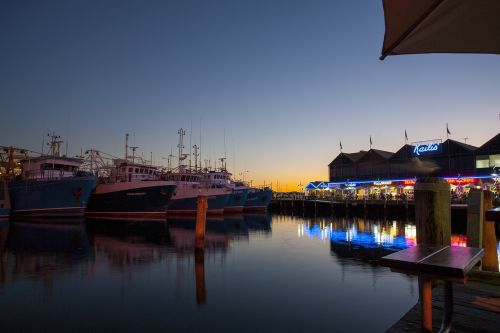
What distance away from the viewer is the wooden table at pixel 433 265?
2.81 meters

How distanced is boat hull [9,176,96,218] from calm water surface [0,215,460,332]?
18.2 metres

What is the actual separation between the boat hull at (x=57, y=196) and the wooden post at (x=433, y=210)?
3920cm

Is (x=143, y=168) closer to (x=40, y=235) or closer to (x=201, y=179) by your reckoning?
(x=201, y=179)

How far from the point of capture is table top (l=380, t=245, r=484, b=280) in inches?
110

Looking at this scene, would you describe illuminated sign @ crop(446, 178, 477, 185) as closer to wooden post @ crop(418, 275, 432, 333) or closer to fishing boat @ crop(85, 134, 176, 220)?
fishing boat @ crop(85, 134, 176, 220)

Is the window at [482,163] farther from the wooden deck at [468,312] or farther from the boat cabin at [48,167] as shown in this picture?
the boat cabin at [48,167]

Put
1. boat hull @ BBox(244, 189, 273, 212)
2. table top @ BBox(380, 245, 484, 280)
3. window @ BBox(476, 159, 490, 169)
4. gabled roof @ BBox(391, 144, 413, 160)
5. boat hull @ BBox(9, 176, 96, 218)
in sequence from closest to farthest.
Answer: table top @ BBox(380, 245, 484, 280) < boat hull @ BBox(9, 176, 96, 218) < window @ BBox(476, 159, 490, 169) < gabled roof @ BBox(391, 144, 413, 160) < boat hull @ BBox(244, 189, 273, 212)

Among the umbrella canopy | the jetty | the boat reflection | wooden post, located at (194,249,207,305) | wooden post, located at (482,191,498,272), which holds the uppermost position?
the umbrella canopy

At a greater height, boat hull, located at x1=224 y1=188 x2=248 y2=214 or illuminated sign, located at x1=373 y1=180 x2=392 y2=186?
illuminated sign, located at x1=373 y1=180 x2=392 y2=186

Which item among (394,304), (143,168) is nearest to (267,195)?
(143,168)

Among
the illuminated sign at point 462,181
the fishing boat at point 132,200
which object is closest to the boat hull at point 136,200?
the fishing boat at point 132,200

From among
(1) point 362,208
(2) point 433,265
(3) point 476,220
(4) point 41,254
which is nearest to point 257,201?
(1) point 362,208

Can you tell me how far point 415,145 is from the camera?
5531 centimetres

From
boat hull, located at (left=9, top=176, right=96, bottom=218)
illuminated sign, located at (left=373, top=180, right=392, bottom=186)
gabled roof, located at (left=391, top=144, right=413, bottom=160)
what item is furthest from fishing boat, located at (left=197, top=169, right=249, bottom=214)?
gabled roof, located at (left=391, top=144, right=413, bottom=160)
